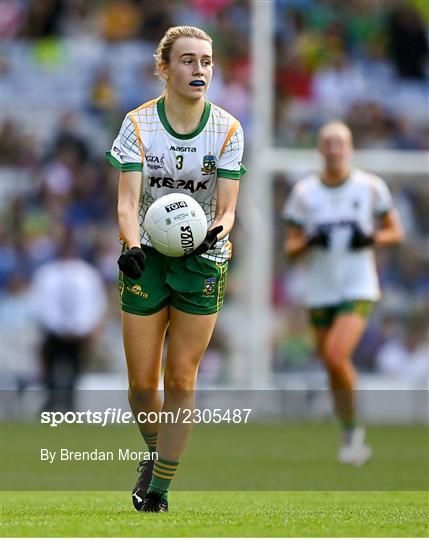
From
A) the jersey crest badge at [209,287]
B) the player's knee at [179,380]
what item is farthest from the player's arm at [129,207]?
the player's knee at [179,380]

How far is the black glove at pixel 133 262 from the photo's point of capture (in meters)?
6.75

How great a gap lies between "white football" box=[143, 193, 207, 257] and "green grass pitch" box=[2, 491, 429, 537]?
4.07ft

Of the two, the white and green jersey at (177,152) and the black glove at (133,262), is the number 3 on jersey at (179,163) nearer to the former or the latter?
the white and green jersey at (177,152)

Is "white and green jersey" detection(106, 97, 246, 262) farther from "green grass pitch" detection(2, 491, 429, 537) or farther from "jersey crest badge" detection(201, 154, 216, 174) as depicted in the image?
"green grass pitch" detection(2, 491, 429, 537)

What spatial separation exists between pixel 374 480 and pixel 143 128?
136 inches

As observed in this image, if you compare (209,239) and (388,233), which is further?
(388,233)

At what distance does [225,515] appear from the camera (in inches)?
276

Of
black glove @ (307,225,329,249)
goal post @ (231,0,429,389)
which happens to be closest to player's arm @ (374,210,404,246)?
black glove @ (307,225,329,249)

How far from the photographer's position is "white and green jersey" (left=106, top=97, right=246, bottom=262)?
6.99 metres

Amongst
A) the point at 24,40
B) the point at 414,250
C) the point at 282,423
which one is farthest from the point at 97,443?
the point at 24,40

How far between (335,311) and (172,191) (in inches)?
190

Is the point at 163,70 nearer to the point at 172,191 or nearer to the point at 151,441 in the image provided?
the point at 172,191

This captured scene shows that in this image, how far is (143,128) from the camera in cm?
701

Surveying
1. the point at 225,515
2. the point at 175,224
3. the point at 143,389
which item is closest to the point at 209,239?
the point at 175,224
